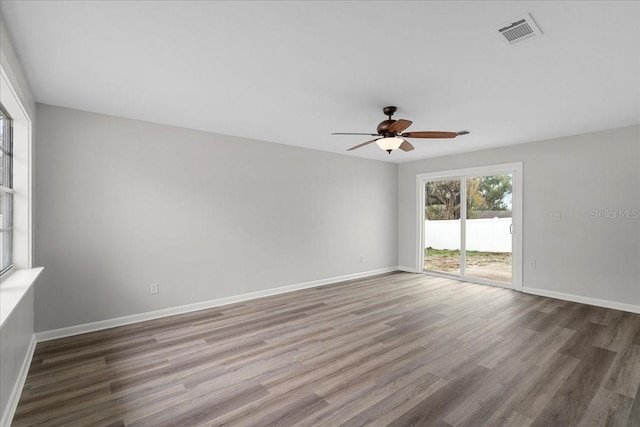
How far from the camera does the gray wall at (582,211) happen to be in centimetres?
400

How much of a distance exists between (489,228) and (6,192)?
6.34 meters

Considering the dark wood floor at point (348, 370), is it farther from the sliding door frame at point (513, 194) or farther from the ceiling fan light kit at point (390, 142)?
the ceiling fan light kit at point (390, 142)

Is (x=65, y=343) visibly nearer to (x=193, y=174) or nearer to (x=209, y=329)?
(x=209, y=329)

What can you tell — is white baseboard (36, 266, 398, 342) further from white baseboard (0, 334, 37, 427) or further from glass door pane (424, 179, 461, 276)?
glass door pane (424, 179, 461, 276)

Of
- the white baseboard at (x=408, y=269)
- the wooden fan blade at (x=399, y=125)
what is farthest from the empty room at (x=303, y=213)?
the white baseboard at (x=408, y=269)

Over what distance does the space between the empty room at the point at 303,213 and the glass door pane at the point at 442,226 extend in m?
0.18

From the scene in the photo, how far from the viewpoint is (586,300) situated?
14.2ft

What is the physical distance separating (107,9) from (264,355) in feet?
9.11

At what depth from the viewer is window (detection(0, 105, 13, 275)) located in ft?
7.77

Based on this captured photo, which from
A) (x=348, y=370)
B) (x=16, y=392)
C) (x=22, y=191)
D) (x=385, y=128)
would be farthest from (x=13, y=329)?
(x=385, y=128)

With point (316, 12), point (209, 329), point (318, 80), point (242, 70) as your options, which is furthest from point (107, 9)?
point (209, 329)

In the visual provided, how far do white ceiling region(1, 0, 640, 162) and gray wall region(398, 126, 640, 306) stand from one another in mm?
695

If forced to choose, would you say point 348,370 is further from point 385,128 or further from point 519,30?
point 519,30

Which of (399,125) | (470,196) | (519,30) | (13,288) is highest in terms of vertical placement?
(519,30)
